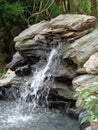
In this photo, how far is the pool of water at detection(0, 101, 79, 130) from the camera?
594cm

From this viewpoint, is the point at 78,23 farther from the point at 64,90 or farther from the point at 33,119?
the point at 33,119

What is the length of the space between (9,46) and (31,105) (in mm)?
4813

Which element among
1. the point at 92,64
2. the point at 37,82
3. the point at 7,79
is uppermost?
the point at 92,64

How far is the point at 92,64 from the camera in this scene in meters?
6.17

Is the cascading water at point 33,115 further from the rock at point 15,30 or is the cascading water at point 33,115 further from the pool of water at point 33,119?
the rock at point 15,30

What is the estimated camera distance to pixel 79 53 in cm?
669

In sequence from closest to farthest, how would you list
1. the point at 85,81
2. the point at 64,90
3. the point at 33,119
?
the point at 85,81 < the point at 33,119 < the point at 64,90

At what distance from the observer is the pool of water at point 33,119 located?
5938mm

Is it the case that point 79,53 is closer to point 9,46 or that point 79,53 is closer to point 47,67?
point 47,67

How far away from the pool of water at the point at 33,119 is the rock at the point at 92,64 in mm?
981

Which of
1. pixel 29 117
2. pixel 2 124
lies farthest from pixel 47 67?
pixel 2 124

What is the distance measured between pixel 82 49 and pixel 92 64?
624mm

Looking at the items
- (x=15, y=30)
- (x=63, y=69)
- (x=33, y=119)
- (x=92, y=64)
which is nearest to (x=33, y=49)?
(x=63, y=69)

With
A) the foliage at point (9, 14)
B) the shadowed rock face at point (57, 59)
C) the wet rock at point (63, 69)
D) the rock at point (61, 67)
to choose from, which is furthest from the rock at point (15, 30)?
the wet rock at point (63, 69)
